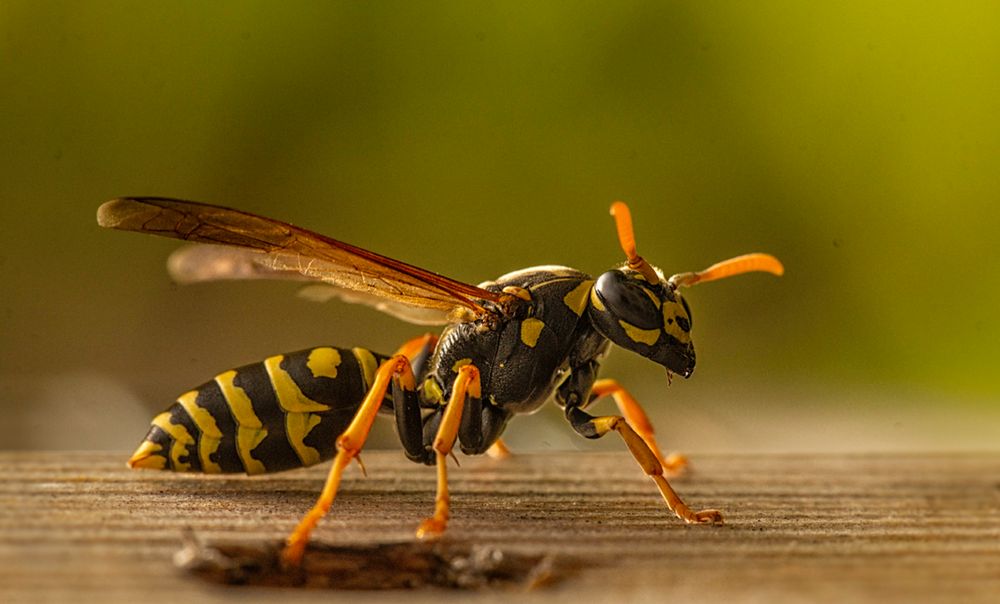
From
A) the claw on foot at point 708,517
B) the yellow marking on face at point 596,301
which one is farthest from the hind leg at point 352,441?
the claw on foot at point 708,517

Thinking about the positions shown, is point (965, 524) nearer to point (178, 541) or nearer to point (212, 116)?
point (178, 541)

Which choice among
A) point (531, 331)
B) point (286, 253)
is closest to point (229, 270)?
point (286, 253)

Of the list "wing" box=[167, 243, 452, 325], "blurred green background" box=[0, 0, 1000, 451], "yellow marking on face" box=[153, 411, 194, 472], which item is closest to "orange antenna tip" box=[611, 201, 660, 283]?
"wing" box=[167, 243, 452, 325]

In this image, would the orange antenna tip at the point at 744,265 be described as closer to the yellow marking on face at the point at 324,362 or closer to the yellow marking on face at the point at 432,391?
the yellow marking on face at the point at 432,391

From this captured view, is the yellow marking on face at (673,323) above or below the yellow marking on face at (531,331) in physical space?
above

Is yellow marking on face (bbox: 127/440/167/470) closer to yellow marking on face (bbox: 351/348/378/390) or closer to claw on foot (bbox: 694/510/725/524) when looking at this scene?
yellow marking on face (bbox: 351/348/378/390)
